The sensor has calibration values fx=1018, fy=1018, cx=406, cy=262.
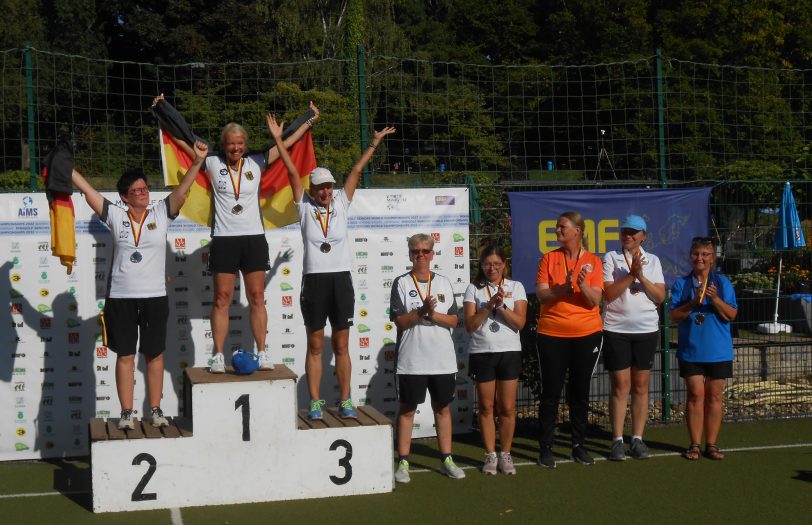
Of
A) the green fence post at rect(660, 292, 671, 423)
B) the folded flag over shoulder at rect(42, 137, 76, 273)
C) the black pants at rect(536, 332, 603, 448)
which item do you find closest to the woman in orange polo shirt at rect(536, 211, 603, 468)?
the black pants at rect(536, 332, 603, 448)

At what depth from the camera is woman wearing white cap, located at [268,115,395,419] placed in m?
7.13

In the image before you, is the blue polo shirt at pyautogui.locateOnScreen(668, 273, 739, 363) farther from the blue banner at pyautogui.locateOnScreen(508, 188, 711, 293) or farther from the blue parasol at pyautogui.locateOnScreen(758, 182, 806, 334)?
the blue parasol at pyautogui.locateOnScreen(758, 182, 806, 334)

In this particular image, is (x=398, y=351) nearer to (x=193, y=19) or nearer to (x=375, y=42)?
(x=375, y=42)

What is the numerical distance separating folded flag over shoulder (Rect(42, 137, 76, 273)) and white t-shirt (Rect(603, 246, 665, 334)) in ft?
12.3

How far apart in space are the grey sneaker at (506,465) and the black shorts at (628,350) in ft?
3.57

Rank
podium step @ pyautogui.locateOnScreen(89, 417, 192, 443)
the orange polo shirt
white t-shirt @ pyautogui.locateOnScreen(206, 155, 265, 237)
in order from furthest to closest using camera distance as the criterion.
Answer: white t-shirt @ pyautogui.locateOnScreen(206, 155, 265, 237)
the orange polo shirt
podium step @ pyautogui.locateOnScreen(89, 417, 192, 443)

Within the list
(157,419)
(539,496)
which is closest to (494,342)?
(539,496)

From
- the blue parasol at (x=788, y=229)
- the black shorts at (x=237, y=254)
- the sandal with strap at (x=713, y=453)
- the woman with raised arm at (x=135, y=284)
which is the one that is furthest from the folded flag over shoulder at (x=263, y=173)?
the blue parasol at (x=788, y=229)

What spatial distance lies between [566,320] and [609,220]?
68.5 inches

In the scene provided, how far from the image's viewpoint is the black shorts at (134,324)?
679 cm

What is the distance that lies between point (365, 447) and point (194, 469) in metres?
1.08

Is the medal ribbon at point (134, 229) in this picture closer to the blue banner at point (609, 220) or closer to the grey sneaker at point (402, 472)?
the grey sneaker at point (402, 472)

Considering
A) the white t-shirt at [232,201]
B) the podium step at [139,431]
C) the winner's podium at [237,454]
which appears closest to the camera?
the winner's podium at [237,454]

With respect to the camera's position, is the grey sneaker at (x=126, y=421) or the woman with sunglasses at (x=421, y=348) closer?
the grey sneaker at (x=126, y=421)
